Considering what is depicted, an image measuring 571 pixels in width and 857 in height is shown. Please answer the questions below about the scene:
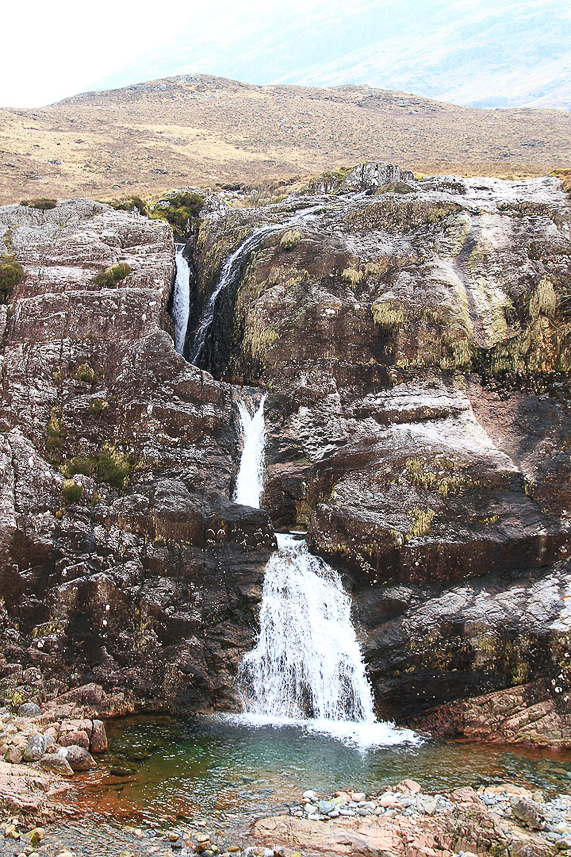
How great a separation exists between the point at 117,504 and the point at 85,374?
6.41m

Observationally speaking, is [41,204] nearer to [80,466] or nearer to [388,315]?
[80,466]

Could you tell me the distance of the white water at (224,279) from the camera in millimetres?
33875

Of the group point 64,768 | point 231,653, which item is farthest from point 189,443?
point 64,768

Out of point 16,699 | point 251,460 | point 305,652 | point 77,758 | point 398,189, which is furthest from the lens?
point 398,189

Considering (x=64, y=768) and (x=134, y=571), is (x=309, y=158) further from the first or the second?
(x=64, y=768)

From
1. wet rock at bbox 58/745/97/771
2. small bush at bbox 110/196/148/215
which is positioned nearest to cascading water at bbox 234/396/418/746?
wet rock at bbox 58/745/97/771

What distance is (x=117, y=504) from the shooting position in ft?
78.8

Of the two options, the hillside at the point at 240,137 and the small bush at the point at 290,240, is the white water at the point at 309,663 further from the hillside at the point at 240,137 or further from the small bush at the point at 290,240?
the hillside at the point at 240,137

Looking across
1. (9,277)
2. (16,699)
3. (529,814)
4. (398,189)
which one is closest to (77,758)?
(16,699)

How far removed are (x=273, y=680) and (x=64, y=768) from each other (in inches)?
289

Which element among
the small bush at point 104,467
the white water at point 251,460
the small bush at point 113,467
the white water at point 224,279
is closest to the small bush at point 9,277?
the white water at point 224,279

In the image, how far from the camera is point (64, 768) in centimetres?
1614

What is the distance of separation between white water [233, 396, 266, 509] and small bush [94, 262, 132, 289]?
882cm

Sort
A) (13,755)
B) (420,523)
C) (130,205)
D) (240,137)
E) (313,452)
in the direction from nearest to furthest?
(13,755) < (420,523) < (313,452) < (130,205) < (240,137)
